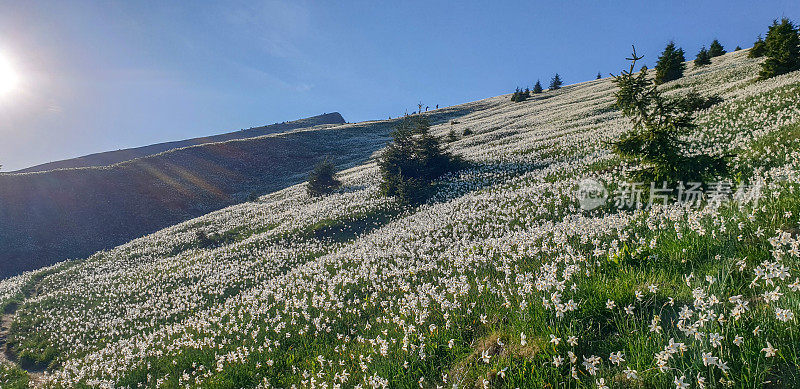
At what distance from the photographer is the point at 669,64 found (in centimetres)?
4750

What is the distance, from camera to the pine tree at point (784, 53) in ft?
86.7

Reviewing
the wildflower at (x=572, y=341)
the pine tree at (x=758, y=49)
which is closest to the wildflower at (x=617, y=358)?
the wildflower at (x=572, y=341)

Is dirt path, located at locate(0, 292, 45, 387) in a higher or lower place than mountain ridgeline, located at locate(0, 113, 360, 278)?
lower

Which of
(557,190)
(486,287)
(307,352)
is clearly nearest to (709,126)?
(557,190)

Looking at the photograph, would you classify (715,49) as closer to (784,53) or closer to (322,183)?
(784,53)

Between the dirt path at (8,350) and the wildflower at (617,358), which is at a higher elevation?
the wildflower at (617,358)

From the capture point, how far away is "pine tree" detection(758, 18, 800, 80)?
2642 centimetres

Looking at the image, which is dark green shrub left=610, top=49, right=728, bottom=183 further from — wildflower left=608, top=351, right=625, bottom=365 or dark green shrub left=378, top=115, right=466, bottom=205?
dark green shrub left=378, top=115, right=466, bottom=205

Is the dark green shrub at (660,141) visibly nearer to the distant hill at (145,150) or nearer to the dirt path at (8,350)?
the dirt path at (8,350)

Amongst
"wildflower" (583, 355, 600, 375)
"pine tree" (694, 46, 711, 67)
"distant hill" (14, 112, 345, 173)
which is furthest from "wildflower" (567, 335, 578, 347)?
"distant hill" (14, 112, 345, 173)

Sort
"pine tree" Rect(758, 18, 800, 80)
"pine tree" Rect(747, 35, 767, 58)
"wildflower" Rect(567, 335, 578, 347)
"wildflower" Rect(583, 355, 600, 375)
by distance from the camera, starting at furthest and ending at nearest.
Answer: "pine tree" Rect(747, 35, 767, 58) → "pine tree" Rect(758, 18, 800, 80) → "wildflower" Rect(567, 335, 578, 347) → "wildflower" Rect(583, 355, 600, 375)

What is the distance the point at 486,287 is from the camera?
6883 mm

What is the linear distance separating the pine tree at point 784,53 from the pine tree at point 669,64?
19.5m

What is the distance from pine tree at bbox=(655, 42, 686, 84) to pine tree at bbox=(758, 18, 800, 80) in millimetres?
19540
